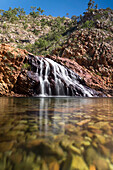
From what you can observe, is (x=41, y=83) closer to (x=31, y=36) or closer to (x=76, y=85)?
(x=76, y=85)

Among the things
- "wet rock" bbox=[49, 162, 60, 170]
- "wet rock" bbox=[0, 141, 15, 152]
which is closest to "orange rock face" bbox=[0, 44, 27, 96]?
"wet rock" bbox=[0, 141, 15, 152]

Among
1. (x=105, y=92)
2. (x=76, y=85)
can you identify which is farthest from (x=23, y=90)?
(x=105, y=92)

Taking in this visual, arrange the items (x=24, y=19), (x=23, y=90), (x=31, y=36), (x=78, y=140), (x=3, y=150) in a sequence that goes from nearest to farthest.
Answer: (x=3, y=150)
(x=78, y=140)
(x=23, y=90)
(x=31, y=36)
(x=24, y=19)

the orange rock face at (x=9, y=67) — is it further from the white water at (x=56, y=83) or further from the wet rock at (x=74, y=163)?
the wet rock at (x=74, y=163)

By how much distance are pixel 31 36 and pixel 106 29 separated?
35.1 metres

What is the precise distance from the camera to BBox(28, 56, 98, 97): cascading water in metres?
15.1

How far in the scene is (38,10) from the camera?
252 ft

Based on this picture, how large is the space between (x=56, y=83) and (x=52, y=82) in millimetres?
610

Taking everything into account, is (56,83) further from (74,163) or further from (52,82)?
(74,163)

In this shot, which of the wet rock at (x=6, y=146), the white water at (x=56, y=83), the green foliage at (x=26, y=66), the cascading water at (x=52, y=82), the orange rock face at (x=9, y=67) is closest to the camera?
the wet rock at (x=6, y=146)

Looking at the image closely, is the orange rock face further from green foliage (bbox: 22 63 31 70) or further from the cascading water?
the cascading water

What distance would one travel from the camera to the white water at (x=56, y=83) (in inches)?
600

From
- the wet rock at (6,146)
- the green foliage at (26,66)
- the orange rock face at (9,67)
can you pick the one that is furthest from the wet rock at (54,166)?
the green foliage at (26,66)

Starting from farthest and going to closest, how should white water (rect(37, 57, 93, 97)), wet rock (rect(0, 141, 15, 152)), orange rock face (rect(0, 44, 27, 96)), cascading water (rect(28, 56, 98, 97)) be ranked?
white water (rect(37, 57, 93, 97)) → cascading water (rect(28, 56, 98, 97)) → orange rock face (rect(0, 44, 27, 96)) → wet rock (rect(0, 141, 15, 152))
